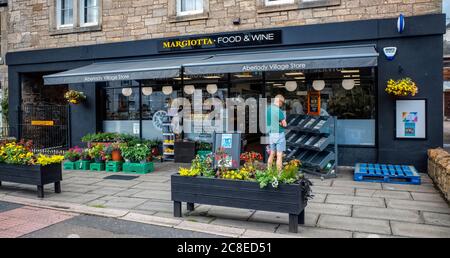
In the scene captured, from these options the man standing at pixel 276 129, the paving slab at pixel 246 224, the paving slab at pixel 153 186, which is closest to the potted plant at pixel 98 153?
the paving slab at pixel 153 186

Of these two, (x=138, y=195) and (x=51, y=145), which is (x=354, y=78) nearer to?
(x=138, y=195)

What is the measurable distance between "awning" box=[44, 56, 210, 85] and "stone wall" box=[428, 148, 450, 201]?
21.0 ft

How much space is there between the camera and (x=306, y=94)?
11047mm

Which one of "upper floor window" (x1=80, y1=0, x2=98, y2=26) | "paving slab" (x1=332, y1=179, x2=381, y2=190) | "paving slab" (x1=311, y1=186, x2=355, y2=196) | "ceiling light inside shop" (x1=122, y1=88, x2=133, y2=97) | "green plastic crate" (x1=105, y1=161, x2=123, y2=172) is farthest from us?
"upper floor window" (x1=80, y1=0, x2=98, y2=26)

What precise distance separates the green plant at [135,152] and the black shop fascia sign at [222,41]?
11.9 ft

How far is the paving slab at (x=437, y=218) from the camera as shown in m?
5.57

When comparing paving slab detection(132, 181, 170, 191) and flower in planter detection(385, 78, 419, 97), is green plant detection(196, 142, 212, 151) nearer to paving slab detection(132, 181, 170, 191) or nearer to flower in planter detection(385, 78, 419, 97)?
paving slab detection(132, 181, 170, 191)

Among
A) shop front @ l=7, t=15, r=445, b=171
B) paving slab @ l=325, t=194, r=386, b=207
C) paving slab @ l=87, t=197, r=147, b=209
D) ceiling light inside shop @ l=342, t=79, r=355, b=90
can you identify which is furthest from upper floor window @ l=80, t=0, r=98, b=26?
paving slab @ l=325, t=194, r=386, b=207

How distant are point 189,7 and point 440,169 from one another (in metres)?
8.71

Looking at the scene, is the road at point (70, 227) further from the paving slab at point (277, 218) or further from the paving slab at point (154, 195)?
the paving slab at point (154, 195)

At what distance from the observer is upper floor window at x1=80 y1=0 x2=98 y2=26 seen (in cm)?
1382

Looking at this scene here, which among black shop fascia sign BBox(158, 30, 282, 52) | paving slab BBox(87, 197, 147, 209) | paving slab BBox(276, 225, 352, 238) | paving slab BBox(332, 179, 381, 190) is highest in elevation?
black shop fascia sign BBox(158, 30, 282, 52)

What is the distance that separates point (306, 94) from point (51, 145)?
31.9 feet

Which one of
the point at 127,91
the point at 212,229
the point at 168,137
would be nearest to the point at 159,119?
the point at 168,137
